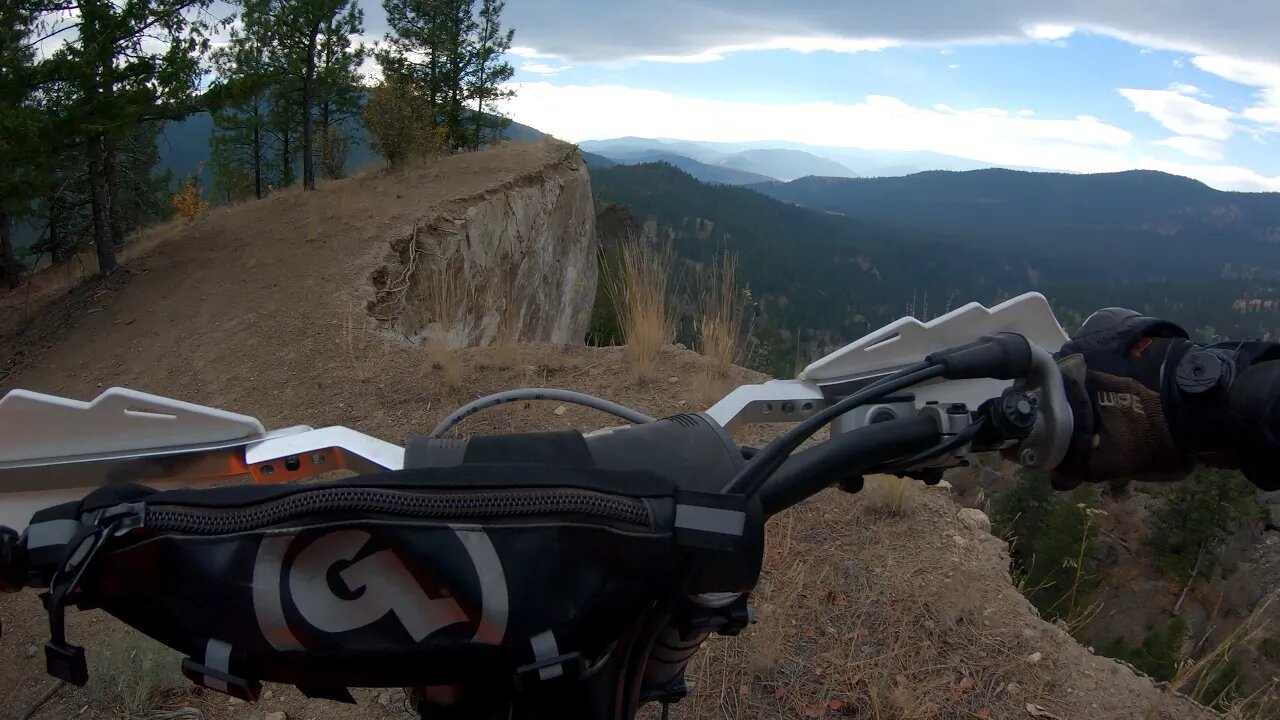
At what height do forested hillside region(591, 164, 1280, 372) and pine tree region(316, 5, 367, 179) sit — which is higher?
pine tree region(316, 5, 367, 179)

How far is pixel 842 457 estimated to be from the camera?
1068 mm

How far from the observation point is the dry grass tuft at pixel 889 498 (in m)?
4.08

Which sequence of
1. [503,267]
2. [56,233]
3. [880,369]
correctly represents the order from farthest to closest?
[56,233] → [503,267] → [880,369]

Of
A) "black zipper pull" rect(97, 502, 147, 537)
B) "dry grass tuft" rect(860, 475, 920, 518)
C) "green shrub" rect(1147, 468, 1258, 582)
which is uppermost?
"black zipper pull" rect(97, 502, 147, 537)

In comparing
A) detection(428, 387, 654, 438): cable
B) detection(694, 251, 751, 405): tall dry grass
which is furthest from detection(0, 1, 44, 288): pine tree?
detection(428, 387, 654, 438): cable

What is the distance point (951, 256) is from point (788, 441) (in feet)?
365

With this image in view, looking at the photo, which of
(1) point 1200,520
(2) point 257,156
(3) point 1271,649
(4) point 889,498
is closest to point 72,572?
(4) point 889,498

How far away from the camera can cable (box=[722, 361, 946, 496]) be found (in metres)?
0.97

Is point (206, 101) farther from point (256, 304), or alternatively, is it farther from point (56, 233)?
point (56, 233)

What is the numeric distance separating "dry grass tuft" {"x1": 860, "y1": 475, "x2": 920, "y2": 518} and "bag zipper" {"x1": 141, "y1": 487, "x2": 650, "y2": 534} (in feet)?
11.4

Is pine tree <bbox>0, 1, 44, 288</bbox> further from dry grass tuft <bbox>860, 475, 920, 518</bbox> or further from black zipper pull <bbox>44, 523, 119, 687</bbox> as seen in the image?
black zipper pull <bbox>44, 523, 119, 687</bbox>

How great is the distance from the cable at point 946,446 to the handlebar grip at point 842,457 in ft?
0.04

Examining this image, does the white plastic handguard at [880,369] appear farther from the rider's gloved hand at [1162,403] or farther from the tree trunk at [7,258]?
the tree trunk at [7,258]

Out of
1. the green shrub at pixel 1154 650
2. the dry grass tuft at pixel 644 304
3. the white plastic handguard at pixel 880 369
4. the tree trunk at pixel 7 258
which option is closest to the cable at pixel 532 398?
the white plastic handguard at pixel 880 369
